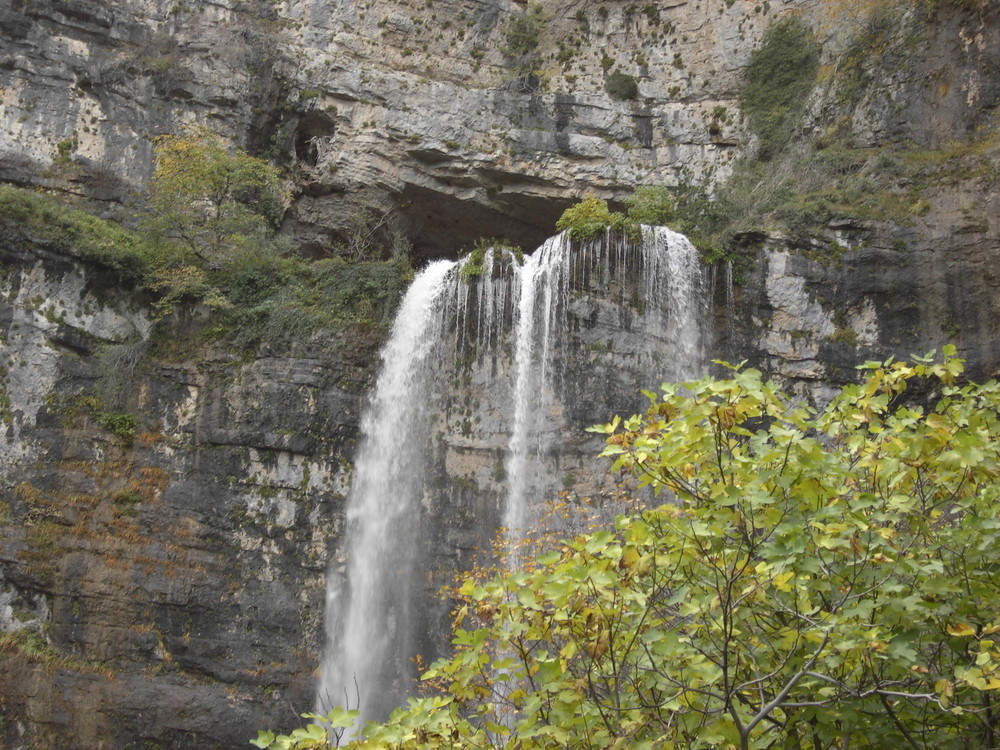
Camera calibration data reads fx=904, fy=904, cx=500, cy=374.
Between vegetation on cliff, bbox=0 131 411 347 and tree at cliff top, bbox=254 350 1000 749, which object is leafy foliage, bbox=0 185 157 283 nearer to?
vegetation on cliff, bbox=0 131 411 347

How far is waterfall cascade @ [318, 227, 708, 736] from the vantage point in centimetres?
1728

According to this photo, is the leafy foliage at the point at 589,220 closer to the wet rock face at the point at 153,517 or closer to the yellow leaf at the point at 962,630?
the wet rock face at the point at 153,517

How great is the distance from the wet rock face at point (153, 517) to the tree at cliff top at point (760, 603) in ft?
36.5

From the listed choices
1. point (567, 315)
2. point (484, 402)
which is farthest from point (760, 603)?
point (567, 315)

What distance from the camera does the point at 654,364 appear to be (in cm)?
1891

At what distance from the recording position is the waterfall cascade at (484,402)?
17.3 m

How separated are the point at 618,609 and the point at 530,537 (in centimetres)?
1120

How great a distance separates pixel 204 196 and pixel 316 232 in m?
3.35

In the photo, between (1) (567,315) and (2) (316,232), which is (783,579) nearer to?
(1) (567,315)

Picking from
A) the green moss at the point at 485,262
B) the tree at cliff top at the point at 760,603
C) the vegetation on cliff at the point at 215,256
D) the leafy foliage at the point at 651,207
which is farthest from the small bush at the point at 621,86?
the tree at cliff top at the point at 760,603

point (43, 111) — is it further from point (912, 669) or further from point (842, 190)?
point (912, 669)

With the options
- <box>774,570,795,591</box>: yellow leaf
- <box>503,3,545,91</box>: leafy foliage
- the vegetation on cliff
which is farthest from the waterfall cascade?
<box>774,570,795,591</box>: yellow leaf

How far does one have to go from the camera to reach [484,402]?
61.9ft

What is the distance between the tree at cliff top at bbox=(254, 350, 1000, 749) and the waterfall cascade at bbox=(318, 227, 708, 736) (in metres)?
10.9
